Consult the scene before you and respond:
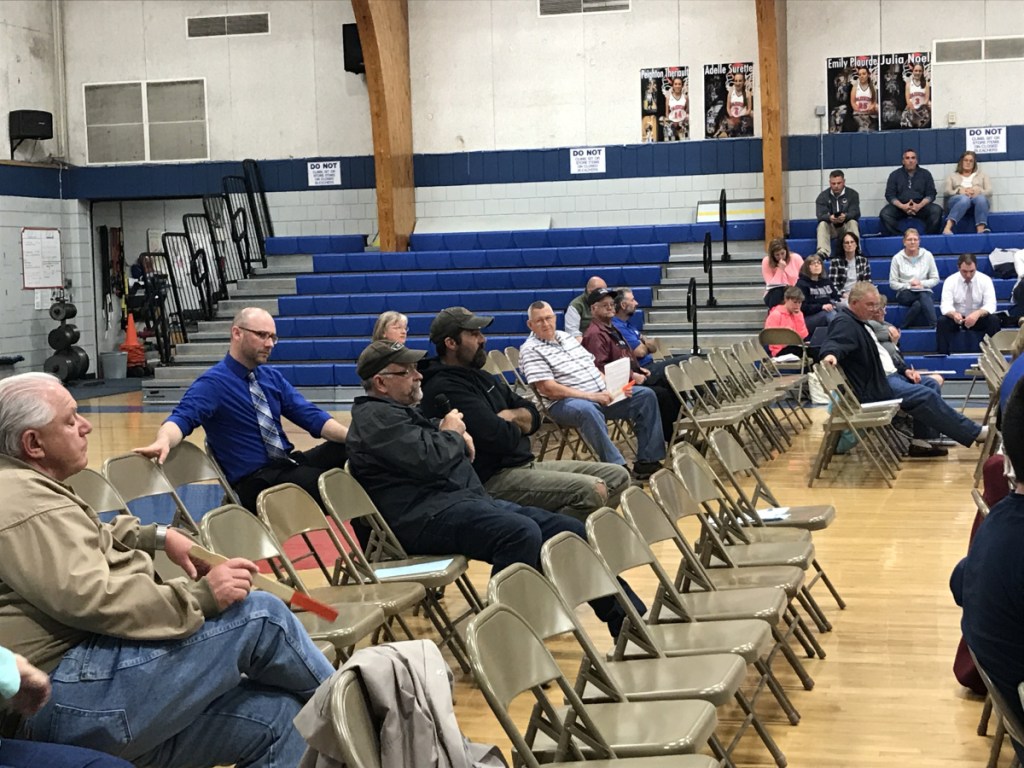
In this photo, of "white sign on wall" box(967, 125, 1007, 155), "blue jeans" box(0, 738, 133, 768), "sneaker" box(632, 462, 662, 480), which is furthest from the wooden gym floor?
"white sign on wall" box(967, 125, 1007, 155)

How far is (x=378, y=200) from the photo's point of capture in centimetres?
1566

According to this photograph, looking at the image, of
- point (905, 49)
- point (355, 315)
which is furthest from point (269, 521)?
point (905, 49)

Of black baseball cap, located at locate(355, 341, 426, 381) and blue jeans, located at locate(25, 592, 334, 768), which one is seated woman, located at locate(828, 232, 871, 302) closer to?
black baseball cap, located at locate(355, 341, 426, 381)

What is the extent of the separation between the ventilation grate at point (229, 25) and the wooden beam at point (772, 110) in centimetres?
622

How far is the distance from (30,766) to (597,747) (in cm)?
119

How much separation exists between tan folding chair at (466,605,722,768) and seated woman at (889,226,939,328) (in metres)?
10.6

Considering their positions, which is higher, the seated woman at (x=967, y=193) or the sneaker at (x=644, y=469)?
the seated woman at (x=967, y=193)

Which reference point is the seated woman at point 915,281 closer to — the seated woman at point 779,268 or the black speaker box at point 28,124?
the seated woman at point 779,268

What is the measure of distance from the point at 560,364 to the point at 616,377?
1.28 feet

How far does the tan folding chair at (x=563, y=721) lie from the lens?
2756 mm

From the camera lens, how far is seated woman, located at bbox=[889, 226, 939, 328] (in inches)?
513

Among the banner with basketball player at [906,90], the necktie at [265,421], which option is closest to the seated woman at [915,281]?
the banner with basketball player at [906,90]

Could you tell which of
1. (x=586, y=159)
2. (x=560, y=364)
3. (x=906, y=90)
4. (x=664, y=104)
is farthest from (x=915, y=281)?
(x=560, y=364)

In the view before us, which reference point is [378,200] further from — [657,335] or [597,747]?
[597,747]
